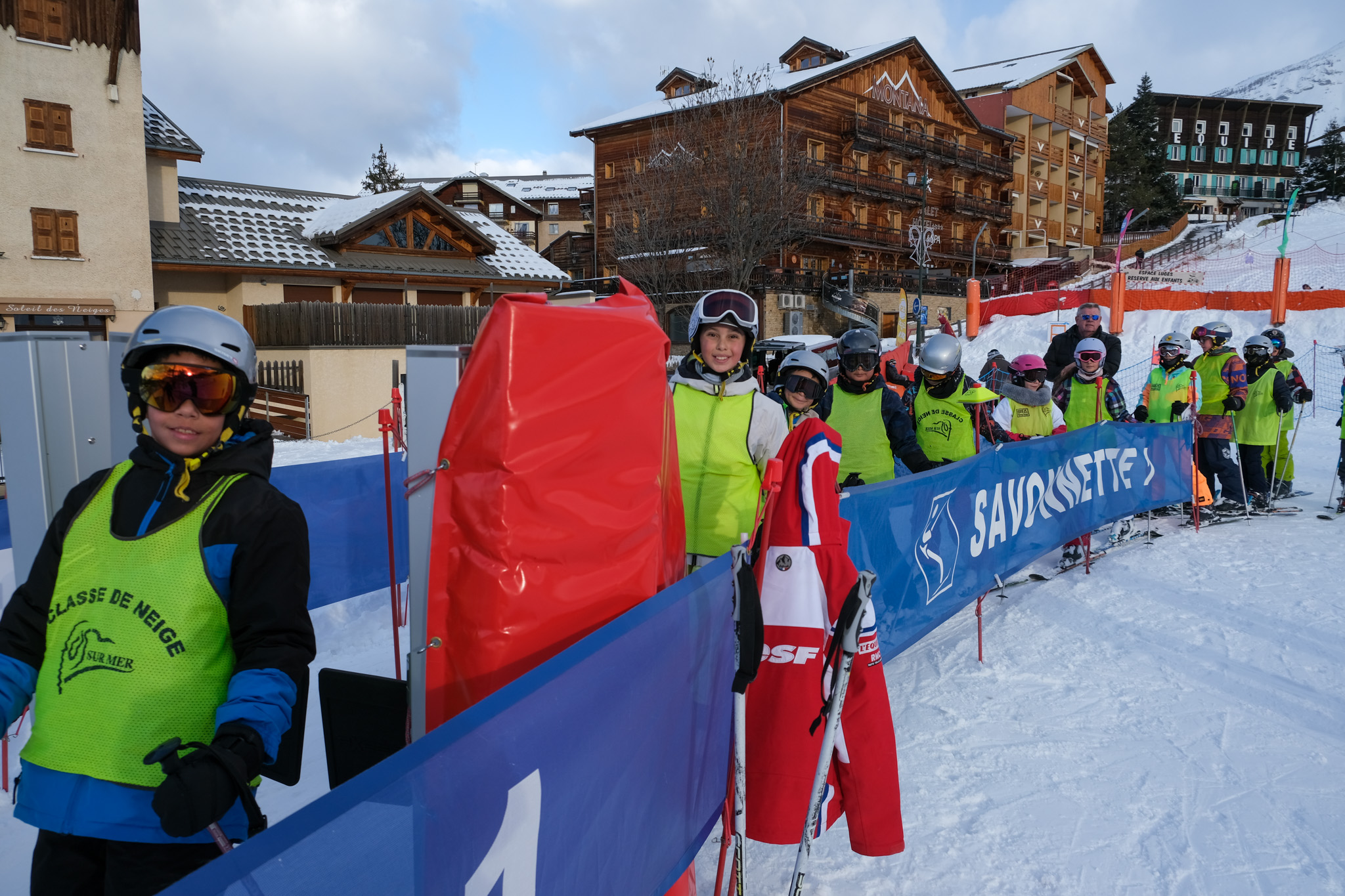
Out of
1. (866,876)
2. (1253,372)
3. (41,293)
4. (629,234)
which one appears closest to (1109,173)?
(629,234)

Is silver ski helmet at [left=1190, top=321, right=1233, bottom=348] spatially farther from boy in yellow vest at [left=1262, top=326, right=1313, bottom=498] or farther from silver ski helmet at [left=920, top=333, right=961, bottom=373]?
silver ski helmet at [left=920, top=333, right=961, bottom=373]

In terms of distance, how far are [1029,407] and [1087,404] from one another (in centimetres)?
130

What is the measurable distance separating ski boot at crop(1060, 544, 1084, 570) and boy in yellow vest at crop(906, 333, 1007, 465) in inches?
66.9

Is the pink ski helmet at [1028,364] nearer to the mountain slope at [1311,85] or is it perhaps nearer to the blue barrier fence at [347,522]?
the blue barrier fence at [347,522]

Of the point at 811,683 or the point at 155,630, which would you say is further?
the point at 811,683

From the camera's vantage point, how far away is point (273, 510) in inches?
74.0

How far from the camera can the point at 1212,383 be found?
360 inches

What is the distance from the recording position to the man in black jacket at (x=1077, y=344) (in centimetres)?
876

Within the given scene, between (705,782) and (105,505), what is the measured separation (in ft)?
6.08

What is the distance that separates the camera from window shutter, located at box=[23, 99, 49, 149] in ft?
60.3

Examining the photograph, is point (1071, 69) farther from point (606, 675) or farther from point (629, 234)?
point (606, 675)

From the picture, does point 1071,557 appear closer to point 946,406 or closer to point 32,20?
point 946,406

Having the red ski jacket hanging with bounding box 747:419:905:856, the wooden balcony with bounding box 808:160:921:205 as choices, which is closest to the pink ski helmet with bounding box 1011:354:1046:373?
the red ski jacket hanging with bounding box 747:419:905:856

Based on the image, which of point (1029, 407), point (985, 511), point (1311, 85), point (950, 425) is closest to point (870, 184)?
point (1029, 407)
